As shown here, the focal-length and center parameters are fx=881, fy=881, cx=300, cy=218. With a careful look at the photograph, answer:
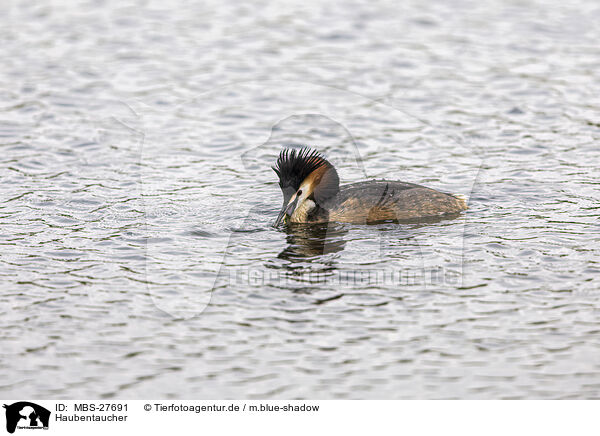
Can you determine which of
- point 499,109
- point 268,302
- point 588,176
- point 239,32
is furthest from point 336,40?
point 268,302

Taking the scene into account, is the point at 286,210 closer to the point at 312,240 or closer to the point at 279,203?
the point at 312,240

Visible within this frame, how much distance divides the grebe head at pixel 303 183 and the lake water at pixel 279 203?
0.42 metres

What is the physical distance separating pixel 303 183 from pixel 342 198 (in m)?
0.60

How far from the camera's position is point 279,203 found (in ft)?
44.3

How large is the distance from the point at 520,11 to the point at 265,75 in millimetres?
8632

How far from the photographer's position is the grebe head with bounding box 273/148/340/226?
12367mm

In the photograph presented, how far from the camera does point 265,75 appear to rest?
1955cm

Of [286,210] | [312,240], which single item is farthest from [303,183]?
[312,240]

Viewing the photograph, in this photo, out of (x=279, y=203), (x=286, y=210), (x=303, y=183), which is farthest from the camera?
(x=279, y=203)
